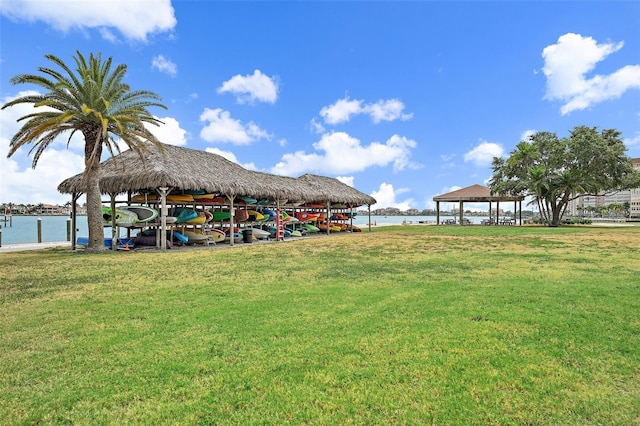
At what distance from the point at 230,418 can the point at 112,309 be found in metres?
3.50

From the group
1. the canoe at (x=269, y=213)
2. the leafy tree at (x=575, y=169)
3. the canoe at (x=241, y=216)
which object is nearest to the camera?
the canoe at (x=241, y=216)

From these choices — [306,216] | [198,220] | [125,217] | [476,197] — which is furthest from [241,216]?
[476,197]

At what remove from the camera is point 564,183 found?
30.1 metres

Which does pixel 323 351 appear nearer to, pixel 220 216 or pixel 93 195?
pixel 93 195

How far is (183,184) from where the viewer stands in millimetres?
13547

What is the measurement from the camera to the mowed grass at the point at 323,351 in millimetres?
2543

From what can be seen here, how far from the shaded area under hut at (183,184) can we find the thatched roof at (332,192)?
96cm

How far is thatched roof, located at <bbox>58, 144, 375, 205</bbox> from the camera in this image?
1351cm

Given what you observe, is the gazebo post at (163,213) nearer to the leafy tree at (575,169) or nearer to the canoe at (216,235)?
the canoe at (216,235)

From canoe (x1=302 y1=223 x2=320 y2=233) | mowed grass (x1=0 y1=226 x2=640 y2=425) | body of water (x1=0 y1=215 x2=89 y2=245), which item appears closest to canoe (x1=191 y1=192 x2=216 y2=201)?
body of water (x1=0 y1=215 x2=89 y2=245)

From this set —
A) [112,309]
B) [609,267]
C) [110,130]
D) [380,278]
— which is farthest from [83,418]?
[110,130]

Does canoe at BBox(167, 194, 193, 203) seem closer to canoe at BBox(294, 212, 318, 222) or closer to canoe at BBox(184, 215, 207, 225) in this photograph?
canoe at BBox(184, 215, 207, 225)

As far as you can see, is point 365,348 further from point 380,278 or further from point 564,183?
point 564,183

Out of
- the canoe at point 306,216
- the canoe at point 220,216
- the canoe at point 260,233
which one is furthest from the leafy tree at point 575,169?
the canoe at point 220,216
